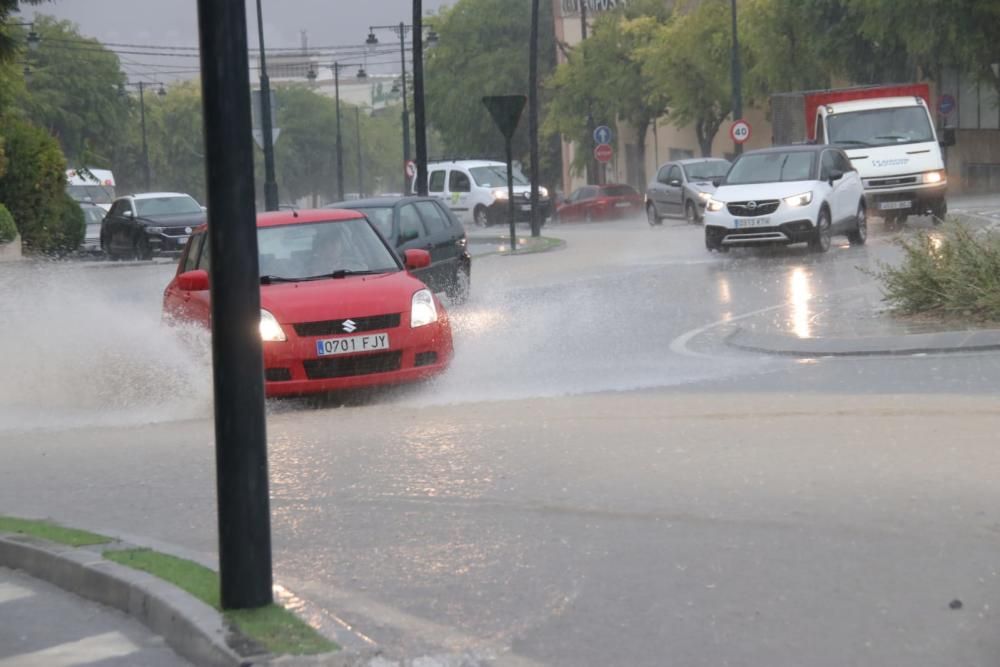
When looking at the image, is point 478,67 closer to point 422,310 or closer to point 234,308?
point 422,310

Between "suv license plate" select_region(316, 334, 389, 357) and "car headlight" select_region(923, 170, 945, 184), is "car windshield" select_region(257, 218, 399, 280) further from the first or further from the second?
"car headlight" select_region(923, 170, 945, 184)

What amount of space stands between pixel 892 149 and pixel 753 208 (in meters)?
6.66

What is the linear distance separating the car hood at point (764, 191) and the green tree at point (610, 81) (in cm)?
4003

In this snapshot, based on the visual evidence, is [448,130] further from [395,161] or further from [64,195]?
[395,161]

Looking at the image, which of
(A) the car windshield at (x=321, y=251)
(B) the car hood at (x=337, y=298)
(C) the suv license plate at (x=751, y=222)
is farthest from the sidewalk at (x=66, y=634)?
(C) the suv license plate at (x=751, y=222)

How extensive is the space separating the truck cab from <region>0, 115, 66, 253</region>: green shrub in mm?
17666

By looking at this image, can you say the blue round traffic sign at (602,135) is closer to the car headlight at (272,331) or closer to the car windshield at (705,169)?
the car windshield at (705,169)

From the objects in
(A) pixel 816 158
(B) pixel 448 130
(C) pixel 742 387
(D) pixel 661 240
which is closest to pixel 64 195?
(D) pixel 661 240

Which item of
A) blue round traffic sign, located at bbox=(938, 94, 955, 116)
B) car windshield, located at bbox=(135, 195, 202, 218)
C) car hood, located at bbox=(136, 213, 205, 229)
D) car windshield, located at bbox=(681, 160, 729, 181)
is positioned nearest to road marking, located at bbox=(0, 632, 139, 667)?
car hood, located at bbox=(136, 213, 205, 229)

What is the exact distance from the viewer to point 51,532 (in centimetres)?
755

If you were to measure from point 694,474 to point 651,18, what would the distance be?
6093 centimetres

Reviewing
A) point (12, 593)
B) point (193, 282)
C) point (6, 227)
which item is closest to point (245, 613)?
point (12, 593)

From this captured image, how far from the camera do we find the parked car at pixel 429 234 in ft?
66.1

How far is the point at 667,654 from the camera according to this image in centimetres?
549
